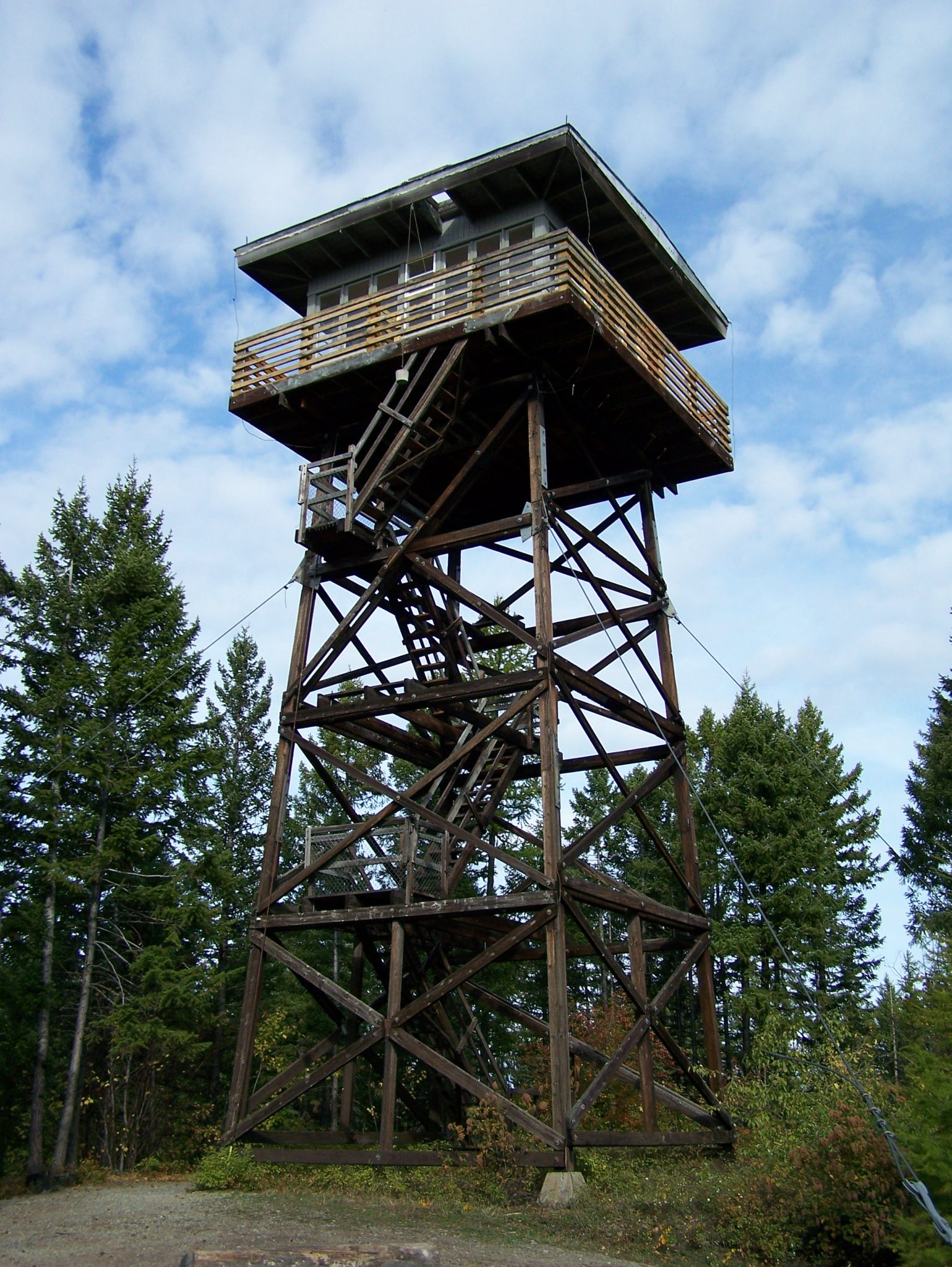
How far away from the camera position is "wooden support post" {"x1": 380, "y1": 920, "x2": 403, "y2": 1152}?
1450 centimetres

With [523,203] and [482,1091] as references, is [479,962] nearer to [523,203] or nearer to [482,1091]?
[482,1091]

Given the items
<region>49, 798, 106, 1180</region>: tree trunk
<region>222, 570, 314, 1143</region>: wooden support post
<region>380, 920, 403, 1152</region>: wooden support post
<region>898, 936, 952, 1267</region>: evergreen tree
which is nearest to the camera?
<region>898, 936, 952, 1267</region>: evergreen tree

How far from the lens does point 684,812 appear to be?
18.2 m

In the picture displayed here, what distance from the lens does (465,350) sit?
1719 centimetres

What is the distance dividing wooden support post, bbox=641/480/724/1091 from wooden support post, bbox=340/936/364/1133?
17.5 feet

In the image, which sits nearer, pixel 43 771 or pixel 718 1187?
pixel 718 1187

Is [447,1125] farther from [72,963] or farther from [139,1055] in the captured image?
[139,1055]

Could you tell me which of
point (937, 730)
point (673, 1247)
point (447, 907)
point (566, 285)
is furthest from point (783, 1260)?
point (937, 730)

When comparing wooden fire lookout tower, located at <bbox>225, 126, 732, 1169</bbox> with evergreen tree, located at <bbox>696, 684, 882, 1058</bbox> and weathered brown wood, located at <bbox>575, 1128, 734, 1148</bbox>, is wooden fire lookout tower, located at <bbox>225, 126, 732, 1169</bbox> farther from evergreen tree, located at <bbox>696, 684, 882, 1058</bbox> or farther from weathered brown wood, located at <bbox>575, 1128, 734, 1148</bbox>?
evergreen tree, located at <bbox>696, 684, 882, 1058</bbox>

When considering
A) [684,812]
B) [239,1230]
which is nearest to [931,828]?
[684,812]

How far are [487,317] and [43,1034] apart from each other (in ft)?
55.8

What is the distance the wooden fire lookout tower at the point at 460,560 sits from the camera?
1567 centimetres

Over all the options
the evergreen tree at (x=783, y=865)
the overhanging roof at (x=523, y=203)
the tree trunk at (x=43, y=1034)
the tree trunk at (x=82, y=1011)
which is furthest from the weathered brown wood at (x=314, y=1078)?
the evergreen tree at (x=783, y=865)

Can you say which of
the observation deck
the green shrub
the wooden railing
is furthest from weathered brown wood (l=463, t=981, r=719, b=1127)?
the wooden railing
